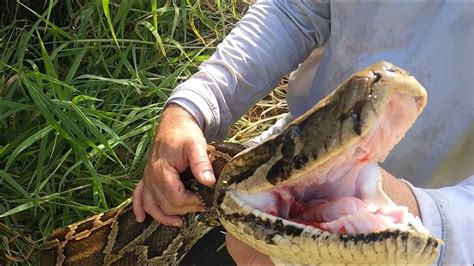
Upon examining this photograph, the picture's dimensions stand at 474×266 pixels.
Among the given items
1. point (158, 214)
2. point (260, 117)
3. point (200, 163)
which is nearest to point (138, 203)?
point (158, 214)

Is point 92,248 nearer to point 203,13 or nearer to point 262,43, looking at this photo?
point 262,43

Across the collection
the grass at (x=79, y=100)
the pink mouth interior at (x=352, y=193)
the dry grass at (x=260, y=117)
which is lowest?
the dry grass at (x=260, y=117)

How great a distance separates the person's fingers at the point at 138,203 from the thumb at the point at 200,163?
0.25m

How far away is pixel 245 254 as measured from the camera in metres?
1.55

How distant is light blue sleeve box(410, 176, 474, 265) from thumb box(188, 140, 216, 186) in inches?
19.0

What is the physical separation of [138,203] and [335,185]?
2.76 ft

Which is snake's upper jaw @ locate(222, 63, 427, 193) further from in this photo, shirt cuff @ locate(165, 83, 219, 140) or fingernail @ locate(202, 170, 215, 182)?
shirt cuff @ locate(165, 83, 219, 140)

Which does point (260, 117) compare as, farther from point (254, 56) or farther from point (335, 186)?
point (335, 186)

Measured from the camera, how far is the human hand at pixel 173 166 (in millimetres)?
1891

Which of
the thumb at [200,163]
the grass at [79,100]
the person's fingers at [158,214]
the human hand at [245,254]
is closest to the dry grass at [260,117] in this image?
the grass at [79,100]

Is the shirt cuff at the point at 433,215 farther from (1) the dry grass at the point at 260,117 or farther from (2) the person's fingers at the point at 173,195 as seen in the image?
(1) the dry grass at the point at 260,117

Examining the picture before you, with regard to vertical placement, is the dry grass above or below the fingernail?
below

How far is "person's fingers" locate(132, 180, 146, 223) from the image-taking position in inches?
82.3

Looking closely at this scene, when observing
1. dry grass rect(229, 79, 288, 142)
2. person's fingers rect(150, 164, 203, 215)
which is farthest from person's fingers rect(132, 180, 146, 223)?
dry grass rect(229, 79, 288, 142)
